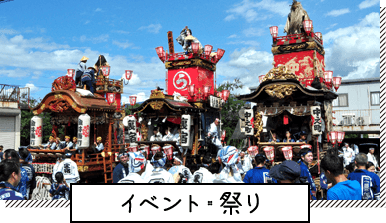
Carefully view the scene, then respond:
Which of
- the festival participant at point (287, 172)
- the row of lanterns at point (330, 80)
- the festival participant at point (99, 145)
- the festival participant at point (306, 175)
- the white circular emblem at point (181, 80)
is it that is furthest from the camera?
the white circular emblem at point (181, 80)

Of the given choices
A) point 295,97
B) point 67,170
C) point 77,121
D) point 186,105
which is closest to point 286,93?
point 295,97

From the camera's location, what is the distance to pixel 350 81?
22.0 meters

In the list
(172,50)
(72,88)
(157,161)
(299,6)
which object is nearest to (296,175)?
(157,161)

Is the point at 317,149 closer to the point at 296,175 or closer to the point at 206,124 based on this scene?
the point at 206,124

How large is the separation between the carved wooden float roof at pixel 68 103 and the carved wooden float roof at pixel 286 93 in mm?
6548

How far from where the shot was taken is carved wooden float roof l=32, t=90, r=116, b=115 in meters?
12.4

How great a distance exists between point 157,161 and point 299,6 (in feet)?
44.1

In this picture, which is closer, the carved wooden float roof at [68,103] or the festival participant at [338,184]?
the festival participant at [338,184]

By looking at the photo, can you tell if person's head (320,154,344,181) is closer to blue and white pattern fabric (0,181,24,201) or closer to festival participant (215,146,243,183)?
festival participant (215,146,243,183)

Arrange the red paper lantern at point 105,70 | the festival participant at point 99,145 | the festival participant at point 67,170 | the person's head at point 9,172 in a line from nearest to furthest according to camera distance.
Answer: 1. the person's head at point 9,172
2. the festival participant at point 67,170
3. the festival participant at point 99,145
4. the red paper lantern at point 105,70

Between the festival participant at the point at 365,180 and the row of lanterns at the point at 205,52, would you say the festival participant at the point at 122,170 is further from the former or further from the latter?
the row of lanterns at the point at 205,52

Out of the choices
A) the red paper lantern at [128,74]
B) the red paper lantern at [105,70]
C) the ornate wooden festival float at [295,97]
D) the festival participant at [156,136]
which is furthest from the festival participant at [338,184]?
the red paper lantern at [105,70]

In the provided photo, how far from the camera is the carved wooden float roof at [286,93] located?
12.3 m

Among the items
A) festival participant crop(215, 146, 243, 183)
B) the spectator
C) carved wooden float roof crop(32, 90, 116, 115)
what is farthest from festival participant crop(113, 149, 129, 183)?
carved wooden float roof crop(32, 90, 116, 115)
